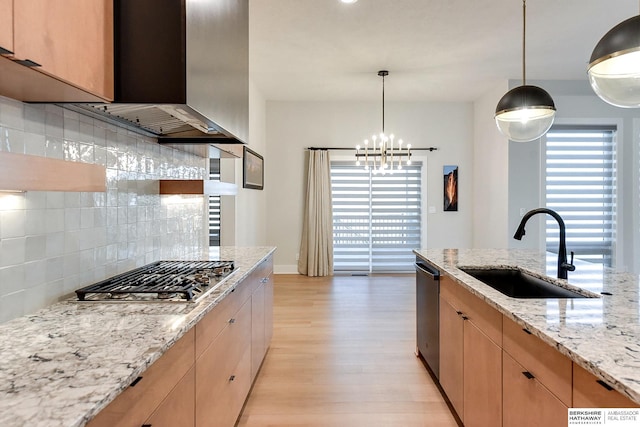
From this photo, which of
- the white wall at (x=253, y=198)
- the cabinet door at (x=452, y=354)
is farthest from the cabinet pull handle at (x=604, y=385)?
the white wall at (x=253, y=198)

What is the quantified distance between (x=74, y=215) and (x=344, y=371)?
2.17m

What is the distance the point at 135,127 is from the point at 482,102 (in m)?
5.62

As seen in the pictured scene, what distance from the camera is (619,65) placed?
1.65 metres

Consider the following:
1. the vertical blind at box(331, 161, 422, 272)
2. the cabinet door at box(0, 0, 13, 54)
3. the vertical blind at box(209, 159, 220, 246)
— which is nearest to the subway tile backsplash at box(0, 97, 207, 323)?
the cabinet door at box(0, 0, 13, 54)

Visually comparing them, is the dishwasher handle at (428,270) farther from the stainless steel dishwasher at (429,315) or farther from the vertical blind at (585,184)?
the vertical blind at (585,184)

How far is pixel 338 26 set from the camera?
3.66 meters

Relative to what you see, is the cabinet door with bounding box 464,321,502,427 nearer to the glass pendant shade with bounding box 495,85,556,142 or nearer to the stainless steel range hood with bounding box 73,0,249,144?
the glass pendant shade with bounding box 495,85,556,142

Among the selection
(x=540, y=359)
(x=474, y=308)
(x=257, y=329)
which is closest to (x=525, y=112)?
(x=474, y=308)

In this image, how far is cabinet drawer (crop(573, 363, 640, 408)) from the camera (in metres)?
0.92

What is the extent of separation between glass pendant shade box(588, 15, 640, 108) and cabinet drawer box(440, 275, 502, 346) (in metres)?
1.12

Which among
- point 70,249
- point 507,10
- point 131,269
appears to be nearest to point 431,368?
point 131,269

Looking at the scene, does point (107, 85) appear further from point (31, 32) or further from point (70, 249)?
point (70, 249)

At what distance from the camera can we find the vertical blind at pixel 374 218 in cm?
671

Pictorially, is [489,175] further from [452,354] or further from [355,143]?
[452,354]
